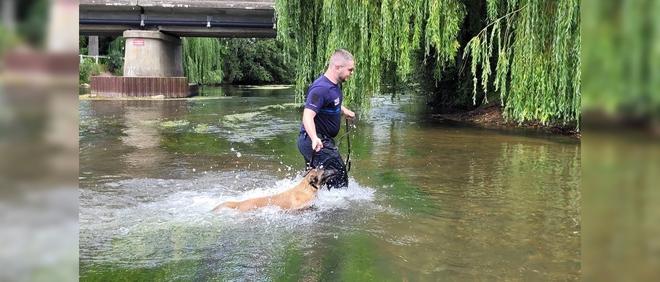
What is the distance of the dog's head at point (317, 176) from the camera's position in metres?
6.44

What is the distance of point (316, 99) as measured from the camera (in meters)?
6.40

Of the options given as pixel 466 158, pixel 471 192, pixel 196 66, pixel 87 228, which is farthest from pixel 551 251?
pixel 196 66

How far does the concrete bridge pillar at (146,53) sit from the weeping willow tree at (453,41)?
16.8 metres

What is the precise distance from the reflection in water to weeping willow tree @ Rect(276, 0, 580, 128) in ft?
3.98

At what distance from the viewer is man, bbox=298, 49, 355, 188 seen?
6.37m

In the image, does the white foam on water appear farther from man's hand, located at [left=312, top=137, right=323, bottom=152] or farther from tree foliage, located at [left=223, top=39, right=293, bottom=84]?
tree foliage, located at [left=223, top=39, right=293, bottom=84]

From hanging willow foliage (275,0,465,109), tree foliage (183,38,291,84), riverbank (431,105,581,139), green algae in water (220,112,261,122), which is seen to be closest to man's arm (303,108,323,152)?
hanging willow foliage (275,0,465,109)

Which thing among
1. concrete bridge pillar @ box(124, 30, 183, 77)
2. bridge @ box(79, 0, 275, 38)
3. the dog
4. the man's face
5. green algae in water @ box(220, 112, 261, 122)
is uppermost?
bridge @ box(79, 0, 275, 38)

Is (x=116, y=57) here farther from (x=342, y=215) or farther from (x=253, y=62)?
(x=342, y=215)

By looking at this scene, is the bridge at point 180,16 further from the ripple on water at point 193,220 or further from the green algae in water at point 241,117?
the ripple on water at point 193,220

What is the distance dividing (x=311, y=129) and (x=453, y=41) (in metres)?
6.27

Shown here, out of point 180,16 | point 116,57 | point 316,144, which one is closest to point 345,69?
point 316,144

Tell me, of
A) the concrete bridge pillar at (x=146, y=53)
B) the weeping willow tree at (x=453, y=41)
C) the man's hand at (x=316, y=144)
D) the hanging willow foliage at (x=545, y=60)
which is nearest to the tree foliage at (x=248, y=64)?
the concrete bridge pillar at (x=146, y=53)

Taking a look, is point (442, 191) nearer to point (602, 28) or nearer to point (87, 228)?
point (87, 228)
